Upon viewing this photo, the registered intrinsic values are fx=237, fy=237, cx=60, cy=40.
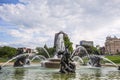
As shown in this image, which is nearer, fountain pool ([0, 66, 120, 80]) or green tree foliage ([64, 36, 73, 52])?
fountain pool ([0, 66, 120, 80])

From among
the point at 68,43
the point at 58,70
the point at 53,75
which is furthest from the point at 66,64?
the point at 68,43

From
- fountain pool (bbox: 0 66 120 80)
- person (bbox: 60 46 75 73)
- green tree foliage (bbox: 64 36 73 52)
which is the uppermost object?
green tree foliage (bbox: 64 36 73 52)

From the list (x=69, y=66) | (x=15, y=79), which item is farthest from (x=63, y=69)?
(x=15, y=79)

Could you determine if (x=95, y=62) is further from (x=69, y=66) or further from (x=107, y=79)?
(x=107, y=79)

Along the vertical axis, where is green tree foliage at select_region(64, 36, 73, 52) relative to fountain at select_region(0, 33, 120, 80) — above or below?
above

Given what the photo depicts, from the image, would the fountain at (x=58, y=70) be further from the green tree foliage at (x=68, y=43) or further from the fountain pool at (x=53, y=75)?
the green tree foliage at (x=68, y=43)

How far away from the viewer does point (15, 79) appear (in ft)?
50.3

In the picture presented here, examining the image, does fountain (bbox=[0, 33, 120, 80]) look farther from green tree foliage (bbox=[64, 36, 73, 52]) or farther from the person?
green tree foliage (bbox=[64, 36, 73, 52])

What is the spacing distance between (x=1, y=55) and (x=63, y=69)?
7288 centimetres

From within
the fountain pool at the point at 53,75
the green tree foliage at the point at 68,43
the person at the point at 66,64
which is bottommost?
the fountain pool at the point at 53,75

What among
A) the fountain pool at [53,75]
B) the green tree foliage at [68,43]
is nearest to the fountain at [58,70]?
the fountain pool at [53,75]

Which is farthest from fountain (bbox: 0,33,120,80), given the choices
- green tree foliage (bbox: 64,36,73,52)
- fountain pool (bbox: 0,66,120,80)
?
green tree foliage (bbox: 64,36,73,52)

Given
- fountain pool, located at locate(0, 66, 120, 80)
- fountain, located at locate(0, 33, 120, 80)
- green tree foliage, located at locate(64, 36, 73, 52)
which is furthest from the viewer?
green tree foliage, located at locate(64, 36, 73, 52)

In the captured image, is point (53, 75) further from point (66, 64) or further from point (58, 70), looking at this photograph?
point (58, 70)
